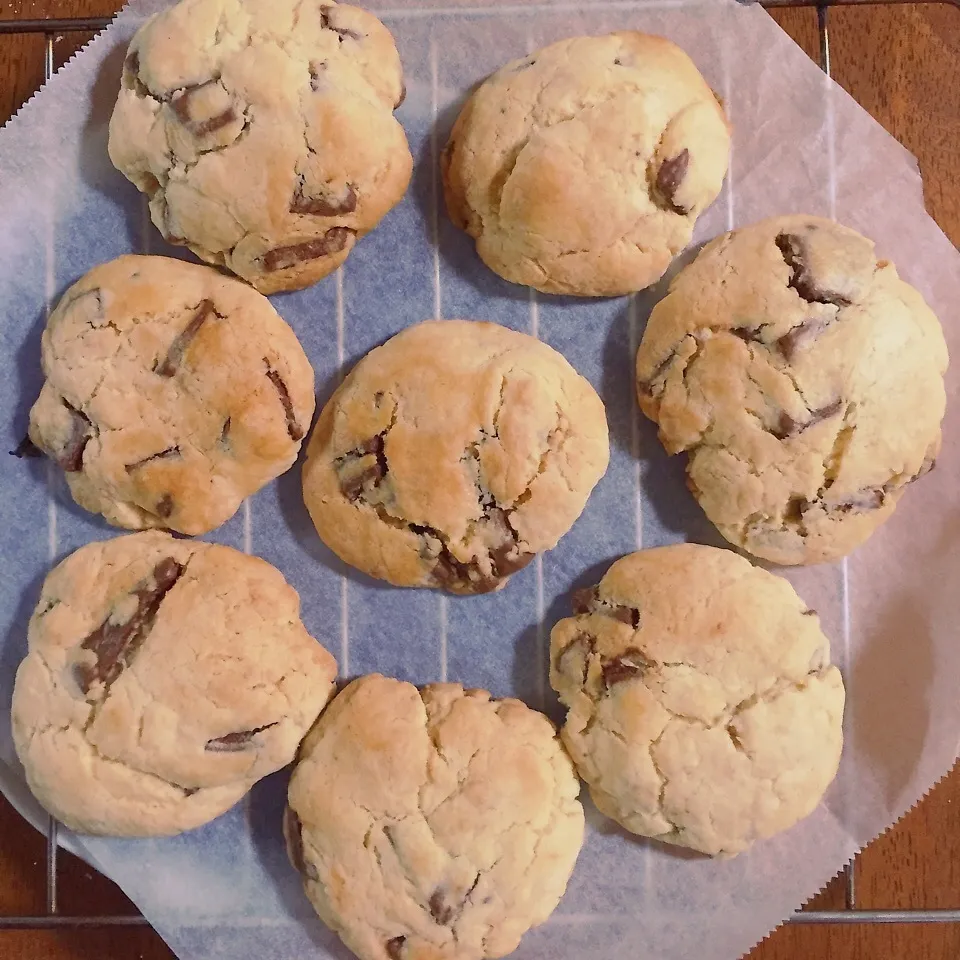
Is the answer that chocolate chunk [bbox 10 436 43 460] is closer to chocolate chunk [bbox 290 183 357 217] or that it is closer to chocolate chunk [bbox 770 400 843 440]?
chocolate chunk [bbox 290 183 357 217]

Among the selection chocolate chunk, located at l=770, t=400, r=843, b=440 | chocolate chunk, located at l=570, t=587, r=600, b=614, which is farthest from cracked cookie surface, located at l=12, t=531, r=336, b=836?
chocolate chunk, located at l=770, t=400, r=843, b=440

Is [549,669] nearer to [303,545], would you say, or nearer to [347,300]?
[303,545]

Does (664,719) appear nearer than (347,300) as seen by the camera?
Yes

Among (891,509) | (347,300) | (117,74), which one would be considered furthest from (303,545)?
(891,509)

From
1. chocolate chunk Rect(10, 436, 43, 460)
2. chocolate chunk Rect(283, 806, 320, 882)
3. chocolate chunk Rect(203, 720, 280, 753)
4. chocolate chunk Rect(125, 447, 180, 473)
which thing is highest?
chocolate chunk Rect(125, 447, 180, 473)

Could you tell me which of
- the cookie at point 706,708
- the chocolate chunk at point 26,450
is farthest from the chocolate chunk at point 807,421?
the chocolate chunk at point 26,450
